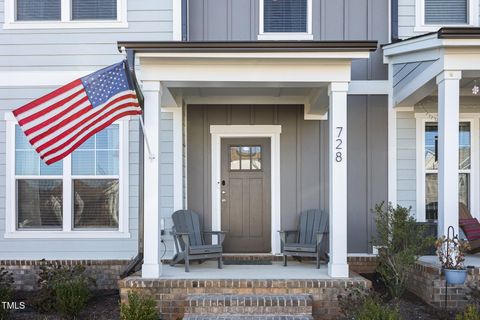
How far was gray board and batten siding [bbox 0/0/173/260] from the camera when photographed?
6531mm

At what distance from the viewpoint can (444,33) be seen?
4.93 meters

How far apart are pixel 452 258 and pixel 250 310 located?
2.33 metres

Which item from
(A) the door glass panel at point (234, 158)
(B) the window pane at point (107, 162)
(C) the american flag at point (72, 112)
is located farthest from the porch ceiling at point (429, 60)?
(B) the window pane at point (107, 162)

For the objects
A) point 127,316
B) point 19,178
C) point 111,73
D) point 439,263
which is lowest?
point 127,316

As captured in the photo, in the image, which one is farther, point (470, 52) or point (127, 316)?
point (470, 52)

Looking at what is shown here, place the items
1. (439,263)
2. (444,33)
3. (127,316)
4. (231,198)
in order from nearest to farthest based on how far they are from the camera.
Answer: (127,316) < (444,33) < (439,263) < (231,198)

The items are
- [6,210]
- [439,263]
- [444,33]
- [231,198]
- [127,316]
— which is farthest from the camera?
[231,198]

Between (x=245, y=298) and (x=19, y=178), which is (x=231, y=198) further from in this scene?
(x=19, y=178)

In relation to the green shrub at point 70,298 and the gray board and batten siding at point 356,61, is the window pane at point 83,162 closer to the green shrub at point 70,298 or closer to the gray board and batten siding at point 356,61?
the green shrub at point 70,298

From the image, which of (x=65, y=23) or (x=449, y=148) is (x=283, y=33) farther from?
(x=65, y=23)

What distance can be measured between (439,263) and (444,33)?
8.78ft

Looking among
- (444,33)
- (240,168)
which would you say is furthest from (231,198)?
(444,33)

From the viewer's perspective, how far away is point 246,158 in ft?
23.1

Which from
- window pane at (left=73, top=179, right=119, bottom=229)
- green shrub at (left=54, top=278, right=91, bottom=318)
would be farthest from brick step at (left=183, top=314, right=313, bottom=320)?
window pane at (left=73, top=179, right=119, bottom=229)
